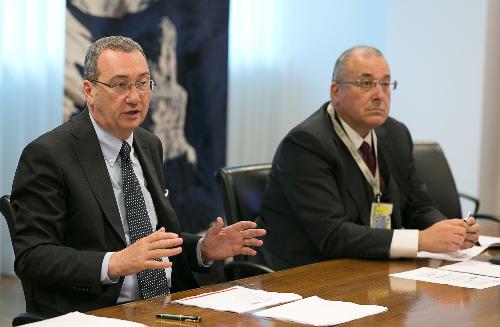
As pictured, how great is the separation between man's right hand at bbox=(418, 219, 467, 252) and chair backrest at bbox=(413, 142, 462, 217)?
54.1 inches

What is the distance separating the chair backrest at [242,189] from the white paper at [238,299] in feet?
A: 3.38

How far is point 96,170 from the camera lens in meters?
3.02

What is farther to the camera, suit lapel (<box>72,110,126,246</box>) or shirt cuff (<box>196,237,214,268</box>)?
shirt cuff (<box>196,237,214,268</box>)

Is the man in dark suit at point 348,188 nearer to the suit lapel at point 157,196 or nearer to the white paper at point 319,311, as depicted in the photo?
the suit lapel at point 157,196

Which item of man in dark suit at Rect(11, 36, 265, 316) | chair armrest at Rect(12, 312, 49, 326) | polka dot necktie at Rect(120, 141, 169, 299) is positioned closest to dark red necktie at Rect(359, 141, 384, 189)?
man in dark suit at Rect(11, 36, 265, 316)

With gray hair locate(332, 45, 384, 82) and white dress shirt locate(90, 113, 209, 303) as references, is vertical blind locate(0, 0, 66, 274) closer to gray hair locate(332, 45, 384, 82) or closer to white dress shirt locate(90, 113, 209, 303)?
gray hair locate(332, 45, 384, 82)

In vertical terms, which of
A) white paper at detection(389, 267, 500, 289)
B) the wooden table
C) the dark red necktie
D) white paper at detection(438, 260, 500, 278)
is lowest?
white paper at detection(438, 260, 500, 278)

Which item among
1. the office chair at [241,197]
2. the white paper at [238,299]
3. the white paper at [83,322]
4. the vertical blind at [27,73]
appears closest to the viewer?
the white paper at [83,322]

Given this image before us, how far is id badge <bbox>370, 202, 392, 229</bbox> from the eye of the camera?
394 cm

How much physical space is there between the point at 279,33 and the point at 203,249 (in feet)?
14.8

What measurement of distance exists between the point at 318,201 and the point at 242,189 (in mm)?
354

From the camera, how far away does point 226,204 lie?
386 centimetres

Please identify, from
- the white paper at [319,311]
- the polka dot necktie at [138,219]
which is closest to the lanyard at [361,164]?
the polka dot necktie at [138,219]

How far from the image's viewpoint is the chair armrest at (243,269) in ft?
12.0
